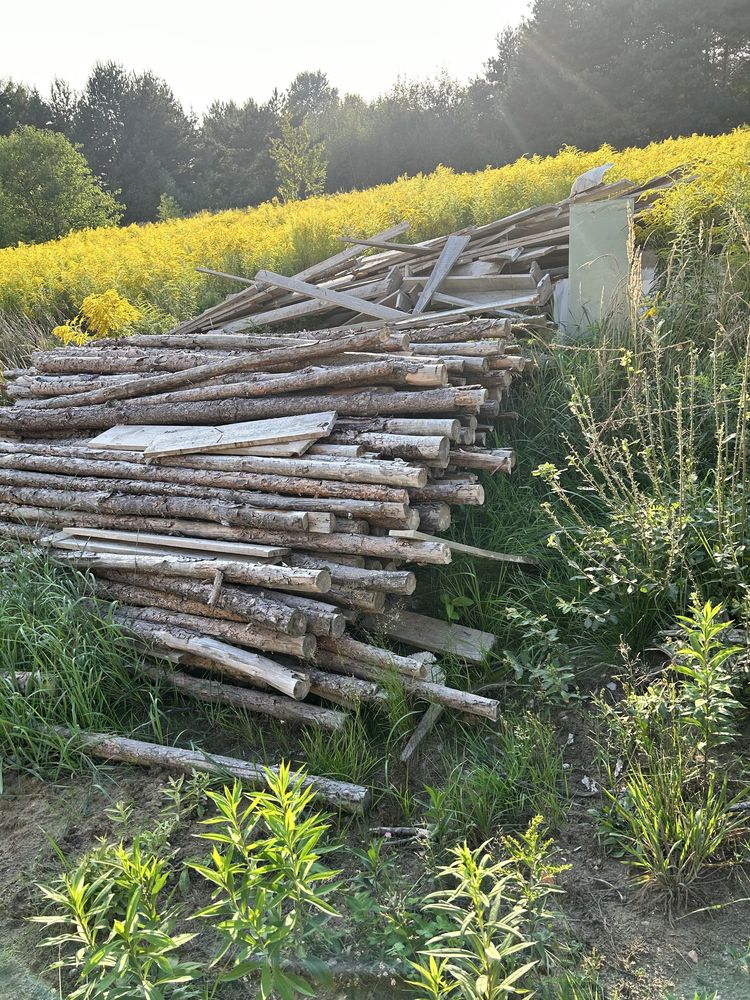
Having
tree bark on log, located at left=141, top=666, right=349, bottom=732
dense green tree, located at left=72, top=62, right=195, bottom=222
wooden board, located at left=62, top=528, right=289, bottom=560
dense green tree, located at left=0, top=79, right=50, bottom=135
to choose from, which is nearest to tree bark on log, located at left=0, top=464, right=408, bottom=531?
wooden board, located at left=62, top=528, right=289, bottom=560

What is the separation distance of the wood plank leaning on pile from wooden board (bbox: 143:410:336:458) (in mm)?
15

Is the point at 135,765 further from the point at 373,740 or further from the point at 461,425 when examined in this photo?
the point at 461,425

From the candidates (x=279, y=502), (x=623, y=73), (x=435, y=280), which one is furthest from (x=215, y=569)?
(x=623, y=73)

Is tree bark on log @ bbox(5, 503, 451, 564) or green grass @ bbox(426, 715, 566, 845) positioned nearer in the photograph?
green grass @ bbox(426, 715, 566, 845)

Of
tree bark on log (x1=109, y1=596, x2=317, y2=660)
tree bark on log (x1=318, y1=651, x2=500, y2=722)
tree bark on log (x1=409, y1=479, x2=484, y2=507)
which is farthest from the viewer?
tree bark on log (x1=409, y1=479, x2=484, y2=507)

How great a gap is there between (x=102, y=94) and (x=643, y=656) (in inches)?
2007

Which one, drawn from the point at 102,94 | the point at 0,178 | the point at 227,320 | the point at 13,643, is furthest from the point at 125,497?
the point at 102,94

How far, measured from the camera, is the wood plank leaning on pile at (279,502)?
386cm

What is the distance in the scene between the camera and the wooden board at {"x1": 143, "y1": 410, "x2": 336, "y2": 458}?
14.6 feet

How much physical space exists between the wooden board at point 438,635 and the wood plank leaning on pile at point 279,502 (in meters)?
0.01

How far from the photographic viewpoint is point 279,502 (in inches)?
167

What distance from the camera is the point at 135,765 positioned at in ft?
12.4

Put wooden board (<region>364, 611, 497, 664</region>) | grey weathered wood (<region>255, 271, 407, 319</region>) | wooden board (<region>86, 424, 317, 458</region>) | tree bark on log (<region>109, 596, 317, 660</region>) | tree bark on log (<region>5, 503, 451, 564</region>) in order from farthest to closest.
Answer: grey weathered wood (<region>255, 271, 407, 319</region>), wooden board (<region>86, 424, 317, 458</region>), wooden board (<region>364, 611, 497, 664</region>), tree bark on log (<region>5, 503, 451, 564</region>), tree bark on log (<region>109, 596, 317, 660</region>)

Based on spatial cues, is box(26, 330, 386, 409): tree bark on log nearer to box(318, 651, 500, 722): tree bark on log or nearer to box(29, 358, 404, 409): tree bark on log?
box(29, 358, 404, 409): tree bark on log
